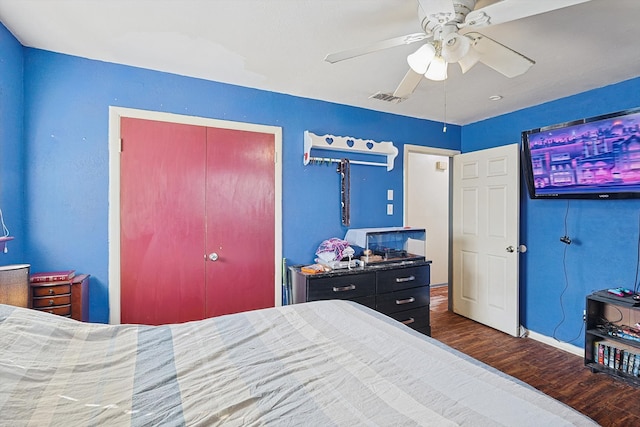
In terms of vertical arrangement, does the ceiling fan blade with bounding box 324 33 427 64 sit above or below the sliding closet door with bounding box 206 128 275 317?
above

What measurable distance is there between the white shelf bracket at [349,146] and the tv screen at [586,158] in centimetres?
127

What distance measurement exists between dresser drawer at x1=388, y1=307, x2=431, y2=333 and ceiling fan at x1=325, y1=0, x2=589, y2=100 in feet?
6.97

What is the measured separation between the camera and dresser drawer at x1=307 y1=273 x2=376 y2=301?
105 inches

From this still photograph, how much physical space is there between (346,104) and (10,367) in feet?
9.99

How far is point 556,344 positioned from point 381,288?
1.85 meters

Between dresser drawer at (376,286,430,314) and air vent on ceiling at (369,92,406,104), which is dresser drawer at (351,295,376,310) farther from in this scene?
air vent on ceiling at (369,92,406,104)

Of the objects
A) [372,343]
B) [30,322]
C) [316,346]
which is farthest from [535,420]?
[30,322]

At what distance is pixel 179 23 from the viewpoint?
1.85m

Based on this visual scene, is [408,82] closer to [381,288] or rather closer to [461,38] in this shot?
[461,38]

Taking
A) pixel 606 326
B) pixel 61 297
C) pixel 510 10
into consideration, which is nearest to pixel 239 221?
pixel 61 297

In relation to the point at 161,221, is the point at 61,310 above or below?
below

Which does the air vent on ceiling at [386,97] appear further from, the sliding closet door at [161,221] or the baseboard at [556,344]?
the baseboard at [556,344]

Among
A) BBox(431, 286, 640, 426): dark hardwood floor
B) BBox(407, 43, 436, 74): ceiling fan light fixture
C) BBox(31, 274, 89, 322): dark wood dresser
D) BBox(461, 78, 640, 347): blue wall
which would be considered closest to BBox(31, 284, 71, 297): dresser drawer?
BBox(31, 274, 89, 322): dark wood dresser

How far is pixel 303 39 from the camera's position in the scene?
6.58 feet
